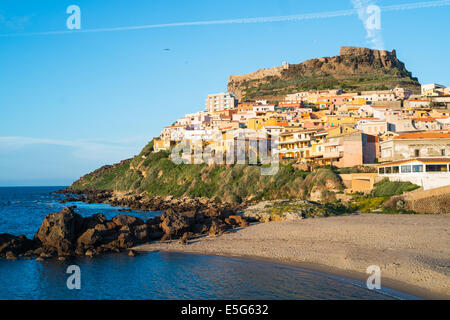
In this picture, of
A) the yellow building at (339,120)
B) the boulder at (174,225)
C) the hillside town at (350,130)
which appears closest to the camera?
the boulder at (174,225)

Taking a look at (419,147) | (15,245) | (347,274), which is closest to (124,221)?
(15,245)

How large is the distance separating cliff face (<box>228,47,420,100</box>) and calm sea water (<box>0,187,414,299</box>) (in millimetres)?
91477

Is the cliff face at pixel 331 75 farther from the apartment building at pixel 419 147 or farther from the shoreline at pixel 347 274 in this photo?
the shoreline at pixel 347 274

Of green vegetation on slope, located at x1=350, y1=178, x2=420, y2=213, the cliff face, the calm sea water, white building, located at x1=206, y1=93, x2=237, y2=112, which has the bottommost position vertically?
the calm sea water

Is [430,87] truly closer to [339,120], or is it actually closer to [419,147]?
[339,120]

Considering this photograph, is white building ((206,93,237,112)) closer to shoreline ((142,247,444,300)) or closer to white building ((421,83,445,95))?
white building ((421,83,445,95))

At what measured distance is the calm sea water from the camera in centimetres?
1574

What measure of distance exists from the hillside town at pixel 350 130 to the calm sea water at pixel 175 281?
63.8 ft

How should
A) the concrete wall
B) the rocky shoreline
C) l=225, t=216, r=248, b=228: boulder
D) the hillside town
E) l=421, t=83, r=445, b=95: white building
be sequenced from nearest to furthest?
the rocky shoreline → l=225, t=216, r=248, b=228: boulder → the concrete wall → the hillside town → l=421, t=83, r=445, b=95: white building

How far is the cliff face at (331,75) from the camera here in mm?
111500

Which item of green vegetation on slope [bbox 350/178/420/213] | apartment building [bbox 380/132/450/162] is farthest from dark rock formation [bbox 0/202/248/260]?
apartment building [bbox 380/132/450/162]

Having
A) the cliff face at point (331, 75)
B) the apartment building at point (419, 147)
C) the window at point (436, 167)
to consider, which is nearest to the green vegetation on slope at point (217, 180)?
the apartment building at point (419, 147)

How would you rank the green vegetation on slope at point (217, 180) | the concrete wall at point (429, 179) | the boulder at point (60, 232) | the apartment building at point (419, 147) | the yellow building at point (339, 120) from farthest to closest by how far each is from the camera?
the yellow building at point (339, 120)
the green vegetation on slope at point (217, 180)
the apartment building at point (419, 147)
the concrete wall at point (429, 179)
the boulder at point (60, 232)

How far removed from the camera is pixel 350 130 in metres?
51.2
